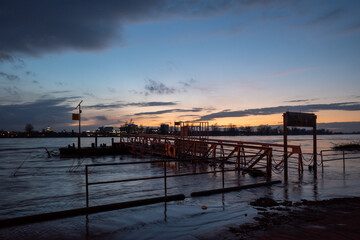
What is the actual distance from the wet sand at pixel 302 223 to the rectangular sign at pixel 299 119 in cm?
600

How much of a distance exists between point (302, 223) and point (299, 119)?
871cm

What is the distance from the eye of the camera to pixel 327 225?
4871 millimetres

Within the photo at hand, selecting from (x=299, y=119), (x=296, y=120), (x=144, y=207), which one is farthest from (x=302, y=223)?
(x=299, y=119)

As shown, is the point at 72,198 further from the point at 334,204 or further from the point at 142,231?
the point at 334,204

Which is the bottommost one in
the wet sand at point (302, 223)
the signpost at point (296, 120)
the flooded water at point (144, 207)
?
the flooded water at point (144, 207)

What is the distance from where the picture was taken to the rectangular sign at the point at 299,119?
1203 centimetres

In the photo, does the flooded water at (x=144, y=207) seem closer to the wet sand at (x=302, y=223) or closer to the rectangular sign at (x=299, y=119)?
the wet sand at (x=302, y=223)

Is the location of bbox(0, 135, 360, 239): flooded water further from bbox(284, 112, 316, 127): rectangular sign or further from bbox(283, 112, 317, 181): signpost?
bbox(284, 112, 316, 127): rectangular sign

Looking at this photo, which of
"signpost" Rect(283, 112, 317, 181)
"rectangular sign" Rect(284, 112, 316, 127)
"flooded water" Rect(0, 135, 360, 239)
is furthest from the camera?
"rectangular sign" Rect(284, 112, 316, 127)

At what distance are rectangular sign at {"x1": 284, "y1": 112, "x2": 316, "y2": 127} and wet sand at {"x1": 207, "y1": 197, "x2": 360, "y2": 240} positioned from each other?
19.7ft

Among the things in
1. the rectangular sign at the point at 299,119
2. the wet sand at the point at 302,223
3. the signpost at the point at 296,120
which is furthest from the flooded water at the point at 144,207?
the rectangular sign at the point at 299,119

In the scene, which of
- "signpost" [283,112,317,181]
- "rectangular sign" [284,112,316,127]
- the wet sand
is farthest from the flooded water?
"rectangular sign" [284,112,316,127]

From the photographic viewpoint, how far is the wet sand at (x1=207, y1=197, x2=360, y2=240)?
442 centimetres

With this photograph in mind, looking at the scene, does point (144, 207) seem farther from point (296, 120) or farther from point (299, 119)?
point (299, 119)
